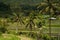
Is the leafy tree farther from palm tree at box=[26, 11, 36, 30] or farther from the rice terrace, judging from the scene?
palm tree at box=[26, 11, 36, 30]

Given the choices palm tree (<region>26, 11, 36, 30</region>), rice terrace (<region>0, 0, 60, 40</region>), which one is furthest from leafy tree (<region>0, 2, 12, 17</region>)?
palm tree (<region>26, 11, 36, 30</region>)

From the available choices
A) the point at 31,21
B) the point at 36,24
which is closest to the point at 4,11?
the point at 31,21

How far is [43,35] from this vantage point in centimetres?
3039

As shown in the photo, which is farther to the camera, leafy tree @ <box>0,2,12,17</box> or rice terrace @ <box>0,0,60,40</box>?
leafy tree @ <box>0,2,12,17</box>

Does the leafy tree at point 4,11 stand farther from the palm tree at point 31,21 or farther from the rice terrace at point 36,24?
the palm tree at point 31,21

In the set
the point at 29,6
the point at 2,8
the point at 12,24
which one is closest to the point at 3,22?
the point at 12,24

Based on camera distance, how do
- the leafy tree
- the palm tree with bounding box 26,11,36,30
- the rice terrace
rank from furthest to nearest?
1. the leafy tree
2. the palm tree with bounding box 26,11,36,30
3. the rice terrace

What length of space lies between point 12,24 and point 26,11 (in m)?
11.3

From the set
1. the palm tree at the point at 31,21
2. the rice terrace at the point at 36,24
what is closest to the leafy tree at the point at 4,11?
the rice terrace at the point at 36,24

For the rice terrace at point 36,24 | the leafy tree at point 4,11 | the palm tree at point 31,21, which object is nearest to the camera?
the rice terrace at point 36,24

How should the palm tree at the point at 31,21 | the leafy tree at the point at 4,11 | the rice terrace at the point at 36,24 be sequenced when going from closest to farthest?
the rice terrace at the point at 36,24
the palm tree at the point at 31,21
the leafy tree at the point at 4,11

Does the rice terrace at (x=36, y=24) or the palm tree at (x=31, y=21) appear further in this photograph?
the palm tree at (x=31, y=21)

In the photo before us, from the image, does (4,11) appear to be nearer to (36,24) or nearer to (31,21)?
(31,21)

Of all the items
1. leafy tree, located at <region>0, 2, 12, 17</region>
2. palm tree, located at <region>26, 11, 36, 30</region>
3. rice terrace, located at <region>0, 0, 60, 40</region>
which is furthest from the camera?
leafy tree, located at <region>0, 2, 12, 17</region>
